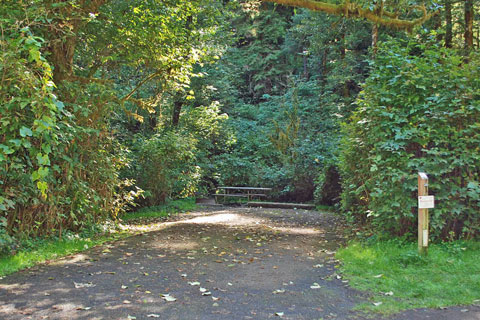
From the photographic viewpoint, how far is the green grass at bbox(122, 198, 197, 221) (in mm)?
11734

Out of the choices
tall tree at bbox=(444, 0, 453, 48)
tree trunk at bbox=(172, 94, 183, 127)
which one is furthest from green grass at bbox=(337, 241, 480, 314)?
tree trunk at bbox=(172, 94, 183, 127)

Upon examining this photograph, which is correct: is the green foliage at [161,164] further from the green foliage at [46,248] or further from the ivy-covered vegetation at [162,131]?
the green foliage at [46,248]

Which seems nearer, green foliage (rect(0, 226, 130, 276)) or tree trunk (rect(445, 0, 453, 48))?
green foliage (rect(0, 226, 130, 276))

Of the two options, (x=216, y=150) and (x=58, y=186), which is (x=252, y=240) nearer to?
(x=58, y=186)

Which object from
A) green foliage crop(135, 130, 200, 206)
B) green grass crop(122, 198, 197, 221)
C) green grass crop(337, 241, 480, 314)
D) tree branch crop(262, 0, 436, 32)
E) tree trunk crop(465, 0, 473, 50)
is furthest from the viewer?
tree trunk crop(465, 0, 473, 50)

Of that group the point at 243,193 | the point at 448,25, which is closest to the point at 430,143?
the point at 448,25

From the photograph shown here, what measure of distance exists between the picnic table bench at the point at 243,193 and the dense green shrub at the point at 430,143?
9.39 m

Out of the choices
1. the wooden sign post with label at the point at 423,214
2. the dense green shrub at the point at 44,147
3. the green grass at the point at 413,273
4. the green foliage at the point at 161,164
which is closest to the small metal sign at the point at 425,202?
the wooden sign post with label at the point at 423,214

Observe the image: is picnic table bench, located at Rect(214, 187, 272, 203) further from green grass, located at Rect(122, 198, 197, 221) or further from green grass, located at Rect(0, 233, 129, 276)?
green grass, located at Rect(0, 233, 129, 276)

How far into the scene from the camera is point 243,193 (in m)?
16.9

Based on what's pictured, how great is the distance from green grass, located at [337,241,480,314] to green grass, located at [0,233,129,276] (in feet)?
14.6

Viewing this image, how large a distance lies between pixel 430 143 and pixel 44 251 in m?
6.50

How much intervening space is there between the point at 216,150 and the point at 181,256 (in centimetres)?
1308

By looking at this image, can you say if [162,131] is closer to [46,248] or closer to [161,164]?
[161,164]
